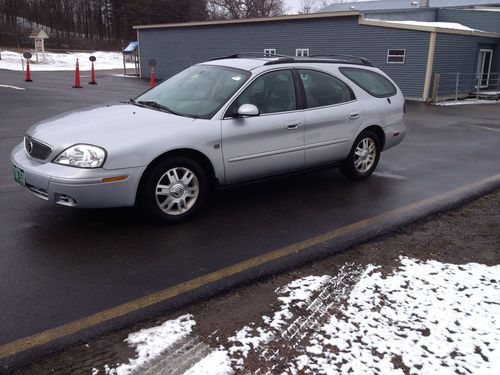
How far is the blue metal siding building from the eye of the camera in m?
20.8

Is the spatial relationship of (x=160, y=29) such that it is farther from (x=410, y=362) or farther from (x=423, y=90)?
(x=410, y=362)

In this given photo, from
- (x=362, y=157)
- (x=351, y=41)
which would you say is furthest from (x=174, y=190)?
(x=351, y=41)

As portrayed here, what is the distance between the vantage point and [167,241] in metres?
4.44

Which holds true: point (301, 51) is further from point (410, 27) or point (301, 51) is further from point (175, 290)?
point (175, 290)

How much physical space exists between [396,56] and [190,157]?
18605 mm

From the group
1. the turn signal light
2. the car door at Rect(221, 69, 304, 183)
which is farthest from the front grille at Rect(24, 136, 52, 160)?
the car door at Rect(221, 69, 304, 183)

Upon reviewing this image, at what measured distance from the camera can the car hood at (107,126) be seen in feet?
14.4

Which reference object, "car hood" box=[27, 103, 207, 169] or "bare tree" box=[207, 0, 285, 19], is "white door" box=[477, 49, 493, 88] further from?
"bare tree" box=[207, 0, 285, 19]

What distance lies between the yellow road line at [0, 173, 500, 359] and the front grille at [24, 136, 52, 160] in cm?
183

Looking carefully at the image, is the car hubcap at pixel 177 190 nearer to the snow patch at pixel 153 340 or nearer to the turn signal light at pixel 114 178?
the turn signal light at pixel 114 178

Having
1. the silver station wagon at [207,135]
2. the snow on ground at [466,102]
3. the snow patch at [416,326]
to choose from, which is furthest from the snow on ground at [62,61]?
the snow patch at [416,326]

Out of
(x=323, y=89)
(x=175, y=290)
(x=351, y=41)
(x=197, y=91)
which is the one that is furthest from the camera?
(x=351, y=41)

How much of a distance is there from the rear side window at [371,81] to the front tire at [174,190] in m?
2.73

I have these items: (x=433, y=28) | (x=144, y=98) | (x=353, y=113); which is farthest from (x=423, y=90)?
(x=144, y=98)
